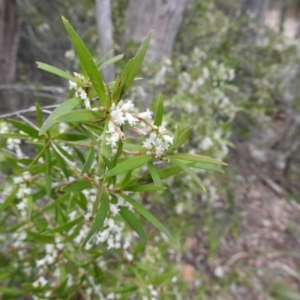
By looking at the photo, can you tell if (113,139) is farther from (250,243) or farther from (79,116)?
(250,243)

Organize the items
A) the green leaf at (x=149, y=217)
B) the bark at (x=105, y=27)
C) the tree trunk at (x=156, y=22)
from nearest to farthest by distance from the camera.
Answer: the green leaf at (x=149, y=217) → the bark at (x=105, y=27) → the tree trunk at (x=156, y=22)

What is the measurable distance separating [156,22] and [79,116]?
201 centimetres

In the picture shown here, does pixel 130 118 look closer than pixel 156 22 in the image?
Yes

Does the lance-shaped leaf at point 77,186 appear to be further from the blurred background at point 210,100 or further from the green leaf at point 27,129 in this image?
the blurred background at point 210,100

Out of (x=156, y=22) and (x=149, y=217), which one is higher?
(x=156, y=22)

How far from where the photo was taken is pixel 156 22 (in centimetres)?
241

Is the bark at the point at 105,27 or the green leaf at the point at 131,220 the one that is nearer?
the green leaf at the point at 131,220

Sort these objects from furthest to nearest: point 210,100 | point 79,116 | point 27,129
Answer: point 210,100 → point 27,129 → point 79,116

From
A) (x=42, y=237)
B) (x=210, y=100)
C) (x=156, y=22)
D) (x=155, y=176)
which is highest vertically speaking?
(x=156, y=22)

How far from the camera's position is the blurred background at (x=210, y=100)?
7.35 ft

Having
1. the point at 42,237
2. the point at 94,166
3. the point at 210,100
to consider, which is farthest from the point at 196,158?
the point at 210,100

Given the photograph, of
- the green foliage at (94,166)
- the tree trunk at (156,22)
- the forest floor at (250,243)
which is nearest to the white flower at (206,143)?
the tree trunk at (156,22)

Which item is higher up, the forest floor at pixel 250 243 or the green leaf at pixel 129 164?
the green leaf at pixel 129 164

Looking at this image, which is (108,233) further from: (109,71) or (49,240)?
(109,71)
